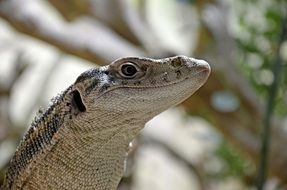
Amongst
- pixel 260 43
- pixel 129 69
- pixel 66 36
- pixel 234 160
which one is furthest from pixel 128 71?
pixel 234 160

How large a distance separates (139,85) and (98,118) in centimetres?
8

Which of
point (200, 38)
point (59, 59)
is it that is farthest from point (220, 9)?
point (59, 59)

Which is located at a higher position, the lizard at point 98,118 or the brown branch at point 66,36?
the brown branch at point 66,36

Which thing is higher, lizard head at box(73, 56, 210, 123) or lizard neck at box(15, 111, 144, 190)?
lizard head at box(73, 56, 210, 123)

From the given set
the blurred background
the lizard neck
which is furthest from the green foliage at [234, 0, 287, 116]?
the lizard neck

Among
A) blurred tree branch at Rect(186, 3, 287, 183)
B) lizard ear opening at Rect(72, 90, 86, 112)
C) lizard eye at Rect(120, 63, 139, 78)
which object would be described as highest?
blurred tree branch at Rect(186, 3, 287, 183)

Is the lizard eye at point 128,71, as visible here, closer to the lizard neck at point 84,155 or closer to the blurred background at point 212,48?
the lizard neck at point 84,155

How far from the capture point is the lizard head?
1118 mm

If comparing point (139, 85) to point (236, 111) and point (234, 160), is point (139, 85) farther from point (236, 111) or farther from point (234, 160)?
point (234, 160)

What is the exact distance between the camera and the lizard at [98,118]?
1125 mm

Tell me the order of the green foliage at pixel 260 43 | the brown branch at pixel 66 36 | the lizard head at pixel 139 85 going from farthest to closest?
the green foliage at pixel 260 43
the brown branch at pixel 66 36
the lizard head at pixel 139 85

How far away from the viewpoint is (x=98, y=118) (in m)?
1.15

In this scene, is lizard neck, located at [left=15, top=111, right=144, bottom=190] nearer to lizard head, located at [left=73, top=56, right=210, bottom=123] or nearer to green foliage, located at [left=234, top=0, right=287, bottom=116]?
lizard head, located at [left=73, top=56, right=210, bottom=123]

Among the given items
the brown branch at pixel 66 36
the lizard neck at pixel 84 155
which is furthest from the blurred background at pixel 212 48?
the lizard neck at pixel 84 155
